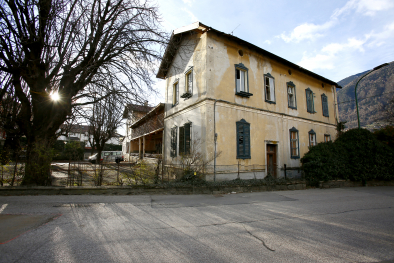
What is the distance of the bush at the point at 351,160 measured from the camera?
12234mm

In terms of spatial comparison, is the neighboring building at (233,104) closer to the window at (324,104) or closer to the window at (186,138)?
the window at (186,138)

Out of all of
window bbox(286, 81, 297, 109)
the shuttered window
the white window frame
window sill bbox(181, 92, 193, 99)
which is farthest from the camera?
the white window frame

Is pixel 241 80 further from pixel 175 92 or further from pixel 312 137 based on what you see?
pixel 312 137

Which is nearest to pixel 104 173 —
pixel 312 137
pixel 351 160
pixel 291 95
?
pixel 291 95

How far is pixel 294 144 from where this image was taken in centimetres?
1552

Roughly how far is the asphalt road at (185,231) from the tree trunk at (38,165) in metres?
0.99

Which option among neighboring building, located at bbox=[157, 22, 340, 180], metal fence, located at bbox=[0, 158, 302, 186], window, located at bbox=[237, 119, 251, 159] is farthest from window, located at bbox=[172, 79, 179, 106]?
metal fence, located at bbox=[0, 158, 302, 186]

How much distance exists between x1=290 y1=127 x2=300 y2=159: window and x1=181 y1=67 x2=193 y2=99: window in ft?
26.0

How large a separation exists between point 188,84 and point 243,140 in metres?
5.04

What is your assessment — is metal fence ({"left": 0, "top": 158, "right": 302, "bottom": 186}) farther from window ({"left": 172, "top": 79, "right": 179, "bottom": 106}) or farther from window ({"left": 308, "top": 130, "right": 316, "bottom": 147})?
window ({"left": 308, "top": 130, "right": 316, "bottom": 147})

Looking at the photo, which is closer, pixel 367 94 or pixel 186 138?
pixel 186 138

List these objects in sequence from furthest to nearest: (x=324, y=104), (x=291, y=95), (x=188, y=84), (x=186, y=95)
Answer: (x=324, y=104), (x=291, y=95), (x=188, y=84), (x=186, y=95)

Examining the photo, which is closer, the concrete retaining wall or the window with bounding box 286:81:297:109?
the concrete retaining wall

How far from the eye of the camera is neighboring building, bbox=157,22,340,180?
11.4 meters
